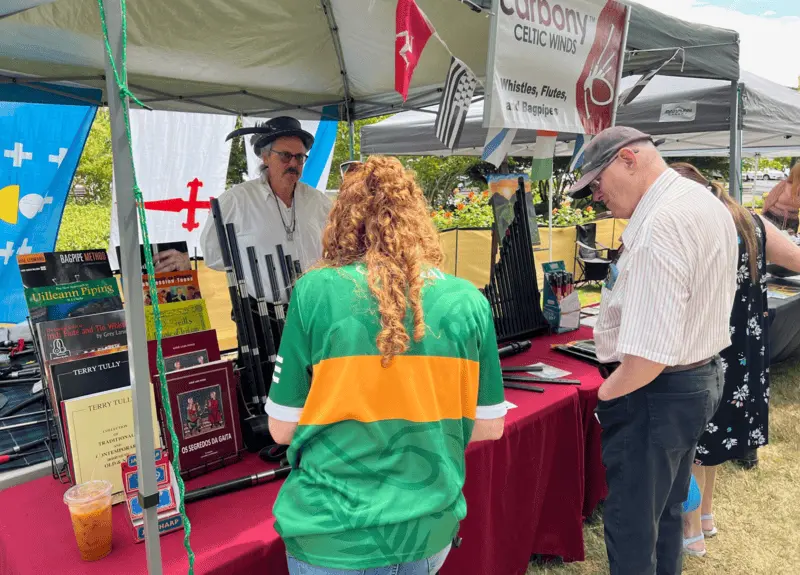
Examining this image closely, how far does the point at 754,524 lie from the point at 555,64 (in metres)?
2.20

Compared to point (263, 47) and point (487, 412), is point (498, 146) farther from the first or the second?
point (263, 47)

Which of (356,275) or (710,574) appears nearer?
(356,275)

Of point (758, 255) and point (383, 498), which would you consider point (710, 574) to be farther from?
point (383, 498)

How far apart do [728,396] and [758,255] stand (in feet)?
1.83

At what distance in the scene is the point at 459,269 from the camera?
6355mm

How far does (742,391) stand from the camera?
6.70 ft

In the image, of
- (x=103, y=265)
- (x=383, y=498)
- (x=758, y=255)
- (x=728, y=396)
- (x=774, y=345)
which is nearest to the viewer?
(x=383, y=498)

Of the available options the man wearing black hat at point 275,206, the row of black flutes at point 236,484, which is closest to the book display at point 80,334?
the row of black flutes at point 236,484

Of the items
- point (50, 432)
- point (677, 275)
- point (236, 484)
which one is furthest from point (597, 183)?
point (50, 432)

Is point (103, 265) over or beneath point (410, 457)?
over

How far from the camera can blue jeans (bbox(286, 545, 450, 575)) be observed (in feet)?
2.98

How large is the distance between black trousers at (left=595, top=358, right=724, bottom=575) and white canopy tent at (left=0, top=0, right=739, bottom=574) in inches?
53.0

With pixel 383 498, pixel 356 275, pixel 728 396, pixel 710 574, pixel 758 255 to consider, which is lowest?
pixel 710 574

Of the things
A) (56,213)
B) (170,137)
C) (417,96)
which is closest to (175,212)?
(170,137)
